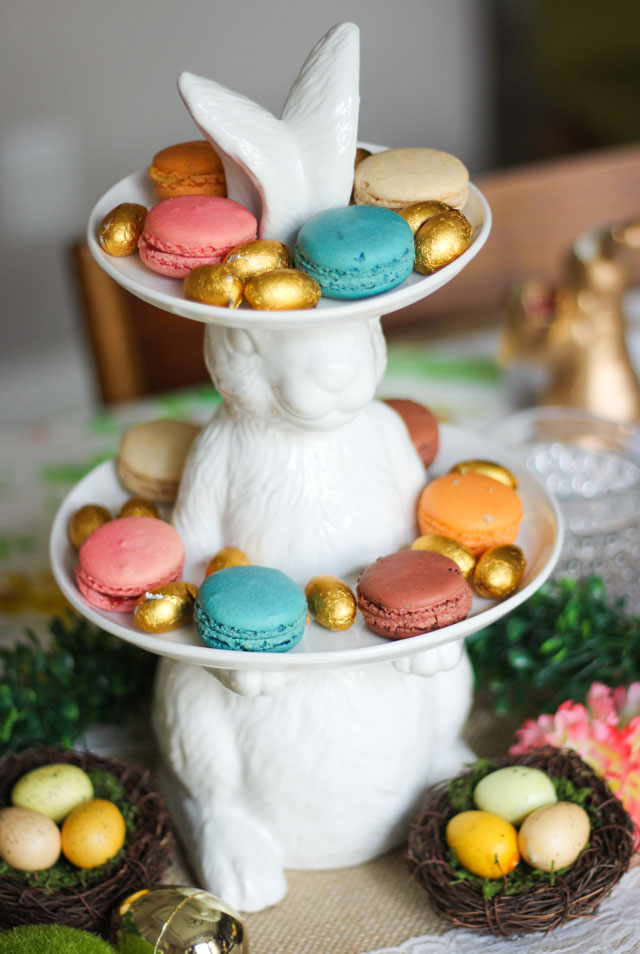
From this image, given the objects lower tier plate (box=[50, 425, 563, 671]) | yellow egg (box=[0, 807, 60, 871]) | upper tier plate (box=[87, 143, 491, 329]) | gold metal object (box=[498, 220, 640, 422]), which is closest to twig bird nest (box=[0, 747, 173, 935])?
yellow egg (box=[0, 807, 60, 871])

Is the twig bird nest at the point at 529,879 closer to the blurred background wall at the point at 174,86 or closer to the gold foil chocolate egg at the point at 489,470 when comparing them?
the gold foil chocolate egg at the point at 489,470

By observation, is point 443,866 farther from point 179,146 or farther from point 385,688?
point 179,146

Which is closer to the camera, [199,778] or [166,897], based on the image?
[166,897]

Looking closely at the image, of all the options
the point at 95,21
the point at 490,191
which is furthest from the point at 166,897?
the point at 95,21

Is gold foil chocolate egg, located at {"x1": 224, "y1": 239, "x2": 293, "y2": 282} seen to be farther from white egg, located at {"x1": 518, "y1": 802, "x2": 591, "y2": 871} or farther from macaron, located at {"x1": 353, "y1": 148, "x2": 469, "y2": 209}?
white egg, located at {"x1": 518, "y1": 802, "x2": 591, "y2": 871}

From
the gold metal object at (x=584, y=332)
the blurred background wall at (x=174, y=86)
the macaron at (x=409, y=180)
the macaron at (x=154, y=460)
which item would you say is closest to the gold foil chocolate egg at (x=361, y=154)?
the macaron at (x=409, y=180)
